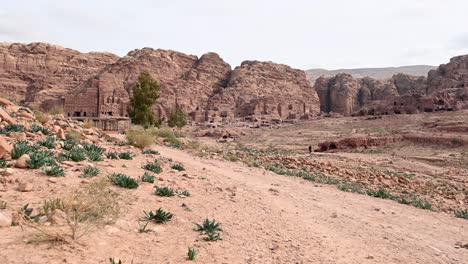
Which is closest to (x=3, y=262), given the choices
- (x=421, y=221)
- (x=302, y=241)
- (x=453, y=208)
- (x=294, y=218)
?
(x=302, y=241)

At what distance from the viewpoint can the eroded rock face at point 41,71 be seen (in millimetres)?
74250

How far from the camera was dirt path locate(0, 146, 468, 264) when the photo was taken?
3.47m

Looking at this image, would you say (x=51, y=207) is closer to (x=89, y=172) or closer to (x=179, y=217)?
(x=179, y=217)

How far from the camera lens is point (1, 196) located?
4301 millimetres

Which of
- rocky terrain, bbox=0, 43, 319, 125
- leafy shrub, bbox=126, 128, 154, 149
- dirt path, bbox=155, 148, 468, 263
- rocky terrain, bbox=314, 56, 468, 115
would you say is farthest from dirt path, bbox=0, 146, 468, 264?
rocky terrain, bbox=0, 43, 319, 125

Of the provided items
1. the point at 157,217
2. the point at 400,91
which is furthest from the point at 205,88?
the point at 157,217

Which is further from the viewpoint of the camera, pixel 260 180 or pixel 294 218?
pixel 260 180

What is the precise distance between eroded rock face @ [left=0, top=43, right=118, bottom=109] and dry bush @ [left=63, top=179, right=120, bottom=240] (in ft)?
248

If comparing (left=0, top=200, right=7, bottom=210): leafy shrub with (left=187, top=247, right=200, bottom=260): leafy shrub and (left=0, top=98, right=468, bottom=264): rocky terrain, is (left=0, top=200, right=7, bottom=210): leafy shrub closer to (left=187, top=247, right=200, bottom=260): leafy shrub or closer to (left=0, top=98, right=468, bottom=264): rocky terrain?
(left=0, top=98, right=468, bottom=264): rocky terrain

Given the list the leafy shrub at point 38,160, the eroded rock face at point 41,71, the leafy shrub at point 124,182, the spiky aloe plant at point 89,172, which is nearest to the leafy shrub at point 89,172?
the spiky aloe plant at point 89,172

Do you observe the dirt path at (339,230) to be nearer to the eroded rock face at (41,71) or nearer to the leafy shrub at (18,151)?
the leafy shrub at (18,151)

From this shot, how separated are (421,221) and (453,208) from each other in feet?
12.4

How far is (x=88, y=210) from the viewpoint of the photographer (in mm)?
4000

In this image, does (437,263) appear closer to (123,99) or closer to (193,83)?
(123,99)
